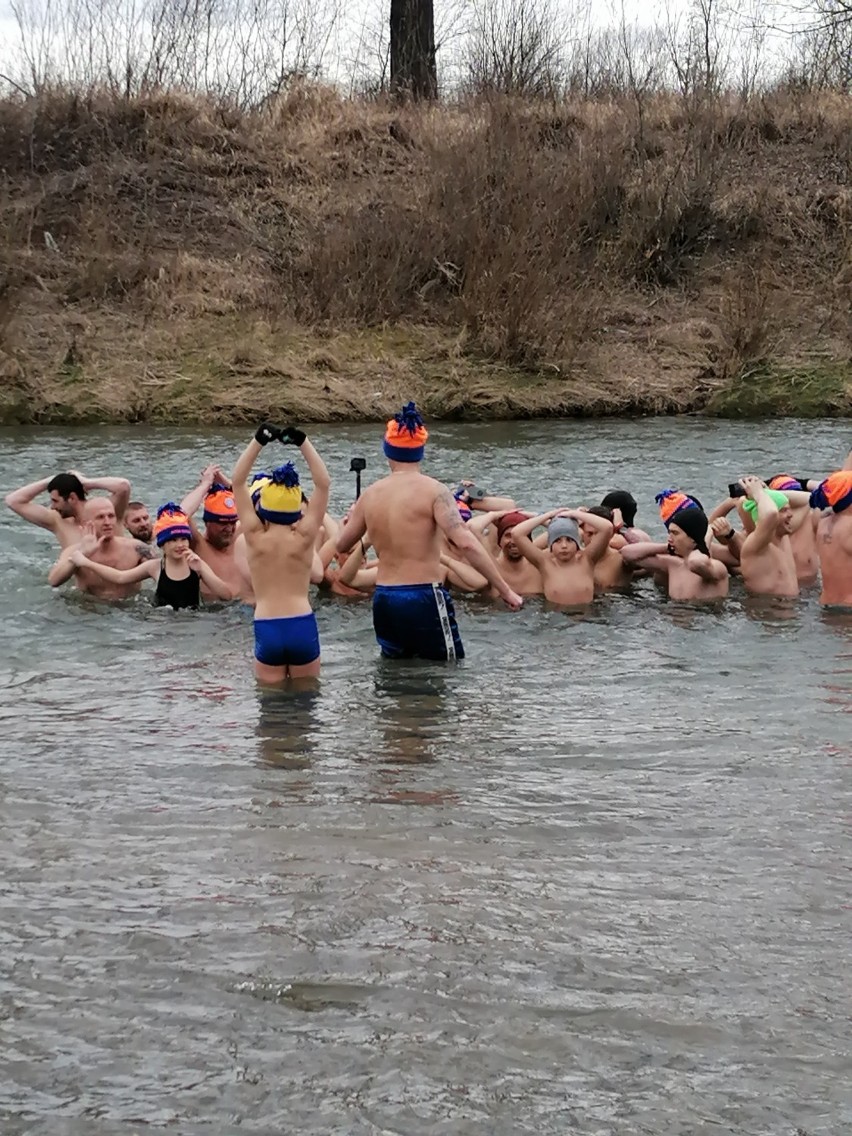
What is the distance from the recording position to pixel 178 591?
9.98 m

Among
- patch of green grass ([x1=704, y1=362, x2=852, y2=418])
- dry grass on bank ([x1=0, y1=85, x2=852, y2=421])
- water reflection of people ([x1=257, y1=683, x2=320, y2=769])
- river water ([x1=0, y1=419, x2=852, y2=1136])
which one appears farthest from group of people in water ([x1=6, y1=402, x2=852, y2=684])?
dry grass on bank ([x1=0, y1=85, x2=852, y2=421])

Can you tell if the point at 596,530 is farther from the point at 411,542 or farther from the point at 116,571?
the point at 116,571

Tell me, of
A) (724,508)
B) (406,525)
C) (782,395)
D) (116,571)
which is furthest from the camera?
(782,395)

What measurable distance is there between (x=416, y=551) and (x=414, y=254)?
1461cm

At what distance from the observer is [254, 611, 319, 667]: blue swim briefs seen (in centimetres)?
789

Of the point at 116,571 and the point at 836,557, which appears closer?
the point at 836,557

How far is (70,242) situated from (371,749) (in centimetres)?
1805

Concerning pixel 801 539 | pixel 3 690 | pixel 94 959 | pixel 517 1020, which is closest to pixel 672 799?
pixel 517 1020

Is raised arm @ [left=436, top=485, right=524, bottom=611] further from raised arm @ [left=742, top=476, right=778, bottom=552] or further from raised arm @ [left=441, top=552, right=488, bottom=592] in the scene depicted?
raised arm @ [left=742, top=476, right=778, bottom=552]

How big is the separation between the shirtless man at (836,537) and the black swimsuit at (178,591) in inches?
166

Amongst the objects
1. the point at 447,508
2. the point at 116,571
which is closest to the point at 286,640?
the point at 447,508

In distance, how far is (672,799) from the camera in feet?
19.9

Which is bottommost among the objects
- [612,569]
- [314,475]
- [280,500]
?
[612,569]

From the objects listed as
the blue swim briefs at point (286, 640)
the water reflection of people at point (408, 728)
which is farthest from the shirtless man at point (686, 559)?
the blue swim briefs at point (286, 640)
